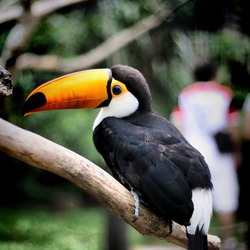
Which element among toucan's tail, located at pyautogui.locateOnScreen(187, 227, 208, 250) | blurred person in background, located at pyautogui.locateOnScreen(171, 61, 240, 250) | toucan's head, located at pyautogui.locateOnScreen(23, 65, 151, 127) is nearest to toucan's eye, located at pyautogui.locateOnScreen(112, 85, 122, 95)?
toucan's head, located at pyautogui.locateOnScreen(23, 65, 151, 127)

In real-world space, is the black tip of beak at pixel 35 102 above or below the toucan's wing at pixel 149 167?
above

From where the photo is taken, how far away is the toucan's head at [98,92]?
1461mm

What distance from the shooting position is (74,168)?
1.26 m

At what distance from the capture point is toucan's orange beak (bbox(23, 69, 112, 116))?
1.46 metres

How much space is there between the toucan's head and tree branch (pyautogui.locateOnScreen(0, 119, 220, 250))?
9.4 inches

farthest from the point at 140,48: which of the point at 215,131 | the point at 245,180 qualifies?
the point at 245,180

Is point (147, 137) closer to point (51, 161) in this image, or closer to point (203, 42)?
point (51, 161)

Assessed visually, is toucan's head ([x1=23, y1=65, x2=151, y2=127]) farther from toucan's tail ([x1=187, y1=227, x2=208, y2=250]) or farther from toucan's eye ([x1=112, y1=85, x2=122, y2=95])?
toucan's tail ([x1=187, y1=227, x2=208, y2=250])

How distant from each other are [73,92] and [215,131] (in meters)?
0.70

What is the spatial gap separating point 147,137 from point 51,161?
26 centimetres

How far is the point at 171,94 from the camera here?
2.31 m

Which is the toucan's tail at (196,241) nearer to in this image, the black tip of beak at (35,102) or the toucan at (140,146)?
the toucan at (140,146)

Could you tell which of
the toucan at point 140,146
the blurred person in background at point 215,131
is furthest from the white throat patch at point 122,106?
the blurred person in background at point 215,131

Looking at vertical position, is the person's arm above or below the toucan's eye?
below
